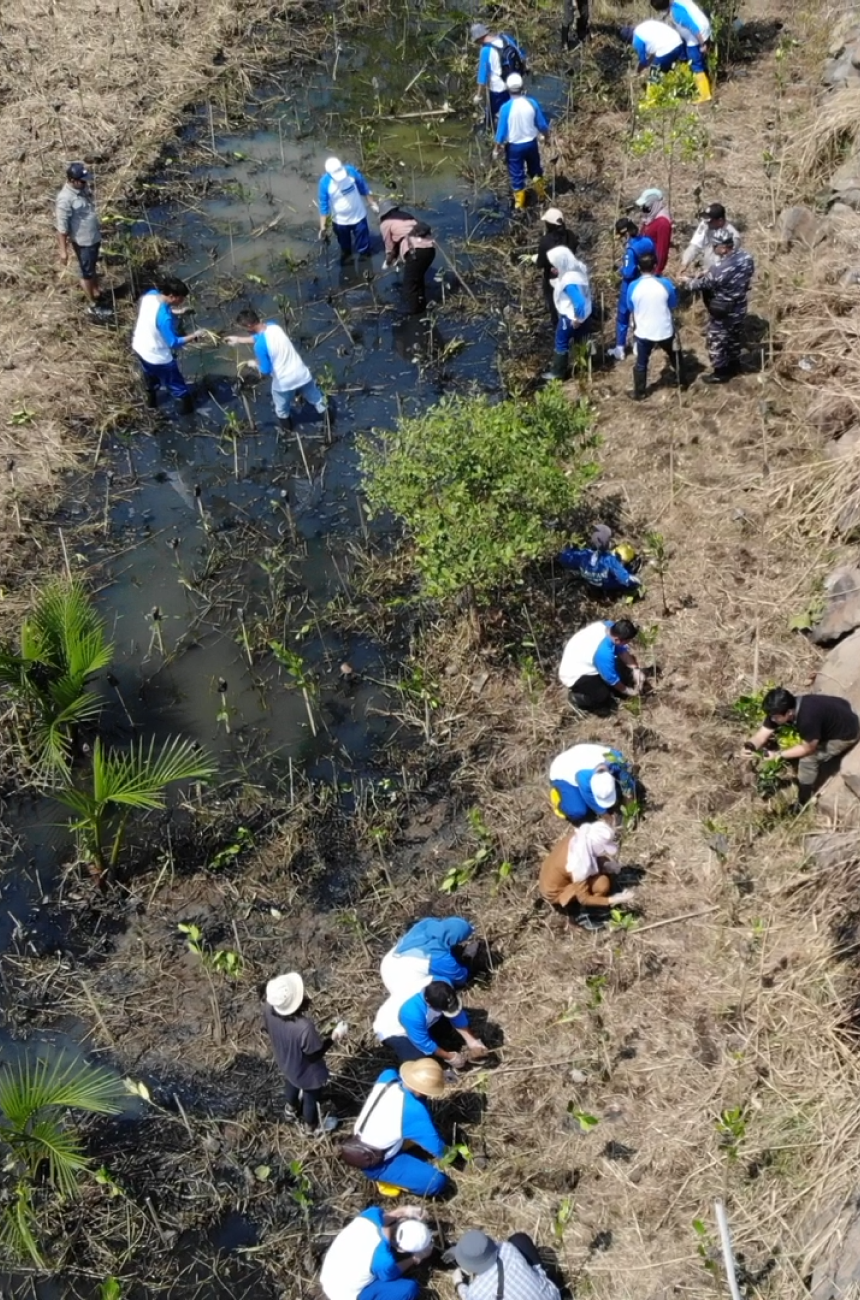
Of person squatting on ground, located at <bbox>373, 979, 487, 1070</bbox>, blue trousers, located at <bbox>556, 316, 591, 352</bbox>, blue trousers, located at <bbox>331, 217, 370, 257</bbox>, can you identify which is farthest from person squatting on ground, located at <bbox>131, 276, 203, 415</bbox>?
person squatting on ground, located at <bbox>373, 979, 487, 1070</bbox>

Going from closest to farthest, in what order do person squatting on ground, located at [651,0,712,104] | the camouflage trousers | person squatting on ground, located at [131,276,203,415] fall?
the camouflage trousers
person squatting on ground, located at [131,276,203,415]
person squatting on ground, located at [651,0,712,104]

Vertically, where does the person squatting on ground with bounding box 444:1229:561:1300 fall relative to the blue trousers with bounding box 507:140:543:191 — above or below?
below

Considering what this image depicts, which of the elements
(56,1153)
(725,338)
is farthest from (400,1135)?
(725,338)

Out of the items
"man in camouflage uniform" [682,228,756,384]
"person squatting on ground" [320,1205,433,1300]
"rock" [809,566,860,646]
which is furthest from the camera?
"man in camouflage uniform" [682,228,756,384]

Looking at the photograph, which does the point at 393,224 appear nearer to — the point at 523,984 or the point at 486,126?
the point at 486,126

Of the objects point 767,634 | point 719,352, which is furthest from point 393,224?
point 767,634

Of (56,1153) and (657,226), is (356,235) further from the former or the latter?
(56,1153)

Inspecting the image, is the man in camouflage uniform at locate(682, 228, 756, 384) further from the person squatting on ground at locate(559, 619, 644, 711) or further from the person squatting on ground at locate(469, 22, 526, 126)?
the person squatting on ground at locate(469, 22, 526, 126)
